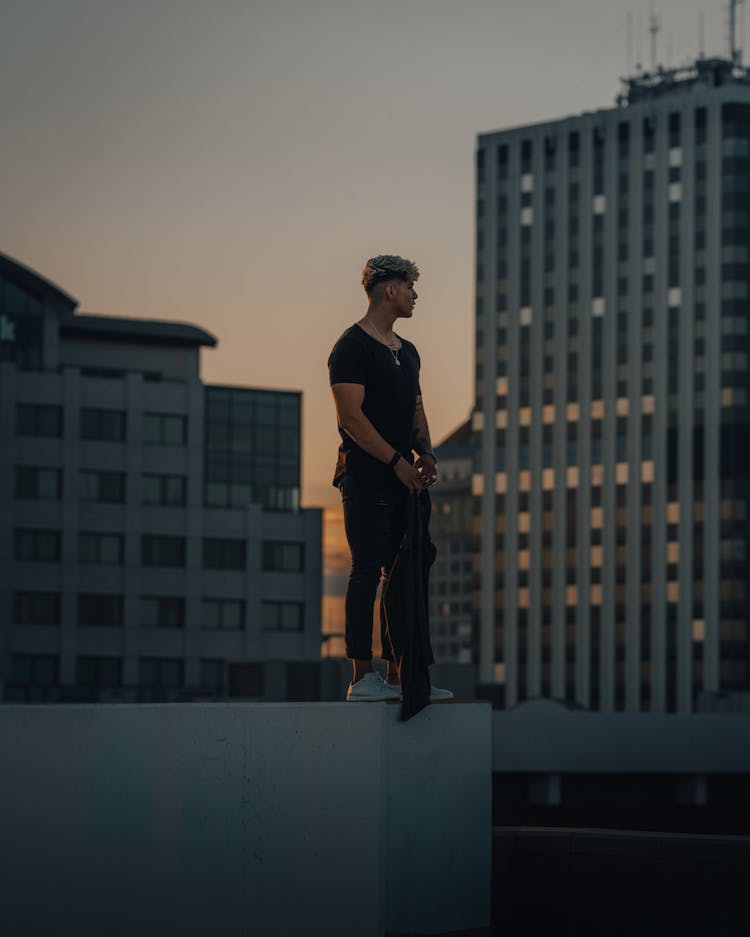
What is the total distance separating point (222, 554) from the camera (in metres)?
100

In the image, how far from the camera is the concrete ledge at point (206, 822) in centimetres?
975

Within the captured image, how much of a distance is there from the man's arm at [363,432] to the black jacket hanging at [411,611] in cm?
16

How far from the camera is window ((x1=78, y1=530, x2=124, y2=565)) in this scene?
96.8 meters

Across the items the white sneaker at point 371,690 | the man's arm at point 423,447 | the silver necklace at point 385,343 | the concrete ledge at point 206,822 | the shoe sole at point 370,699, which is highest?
the silver necklace at point 385,343

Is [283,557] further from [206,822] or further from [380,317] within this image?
[206,822]

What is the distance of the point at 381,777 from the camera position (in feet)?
34.2

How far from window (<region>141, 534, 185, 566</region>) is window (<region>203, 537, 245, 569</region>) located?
1.48 meters

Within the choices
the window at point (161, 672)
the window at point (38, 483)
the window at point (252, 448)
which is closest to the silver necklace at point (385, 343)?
the window at point (38, 483)

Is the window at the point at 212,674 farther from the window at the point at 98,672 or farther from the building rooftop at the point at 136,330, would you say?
the building rooftop at the point at 136,330

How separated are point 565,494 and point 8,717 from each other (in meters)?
135

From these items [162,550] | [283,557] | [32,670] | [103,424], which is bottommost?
[32,670]

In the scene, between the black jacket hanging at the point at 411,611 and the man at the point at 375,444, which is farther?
the man at the point at 375,444

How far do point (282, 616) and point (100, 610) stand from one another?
10436mm

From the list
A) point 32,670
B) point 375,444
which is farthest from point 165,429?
point 375,444
